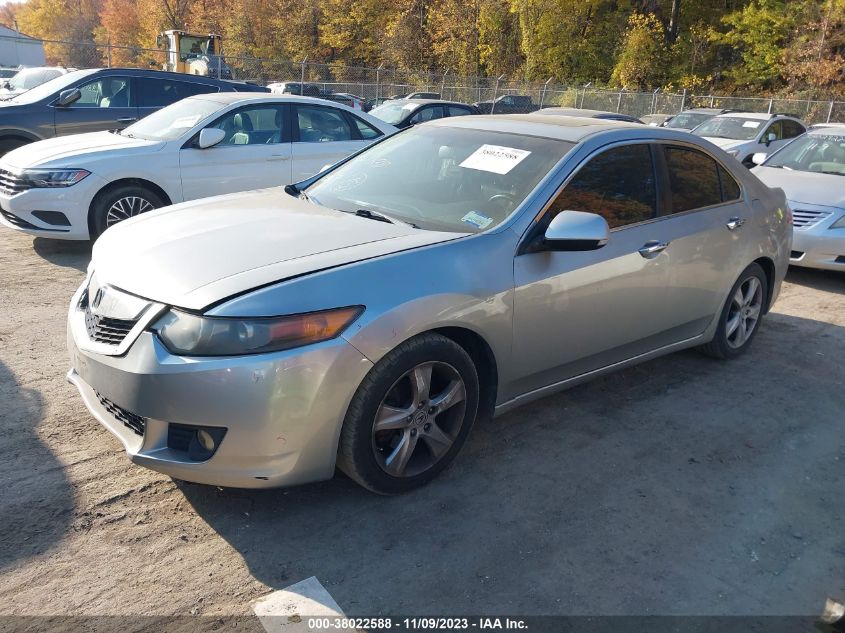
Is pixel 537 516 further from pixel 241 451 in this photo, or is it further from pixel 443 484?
pixel 241 451

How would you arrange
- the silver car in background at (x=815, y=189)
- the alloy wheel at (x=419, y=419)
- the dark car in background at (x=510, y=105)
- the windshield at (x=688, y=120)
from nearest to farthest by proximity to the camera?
the alloy wheel at (x=419, y=419)
the silver car in background at (x=815, y=189)
the windshield at (x=688, y=120)
the dark car in background at (x=510, y=105)

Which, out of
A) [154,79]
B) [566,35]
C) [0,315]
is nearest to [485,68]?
[566,35]

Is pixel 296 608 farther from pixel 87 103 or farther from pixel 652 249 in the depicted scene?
pixel 87 103

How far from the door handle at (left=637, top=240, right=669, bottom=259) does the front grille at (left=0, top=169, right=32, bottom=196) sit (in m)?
5.76

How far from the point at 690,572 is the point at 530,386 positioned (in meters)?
1.18

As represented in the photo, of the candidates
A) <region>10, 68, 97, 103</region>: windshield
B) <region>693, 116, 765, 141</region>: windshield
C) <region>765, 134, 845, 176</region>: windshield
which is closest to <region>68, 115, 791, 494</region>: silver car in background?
<region>765, 134, 845, 176</region>: windshield

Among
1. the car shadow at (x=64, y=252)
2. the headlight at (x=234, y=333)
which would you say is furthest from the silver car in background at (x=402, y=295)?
the car shadow at (x=64, y=252)

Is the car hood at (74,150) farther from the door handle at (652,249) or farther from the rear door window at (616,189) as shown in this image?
the door handle at (652,249)

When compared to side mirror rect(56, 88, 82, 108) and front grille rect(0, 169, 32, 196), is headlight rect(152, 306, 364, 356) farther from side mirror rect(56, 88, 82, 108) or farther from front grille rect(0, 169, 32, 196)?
side mirror rect(56, 88, 82, 108)

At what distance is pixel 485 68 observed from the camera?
1698 inches

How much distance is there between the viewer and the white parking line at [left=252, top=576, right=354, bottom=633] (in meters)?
2.46

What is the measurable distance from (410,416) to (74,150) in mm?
5586

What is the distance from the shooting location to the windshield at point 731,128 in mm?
15086

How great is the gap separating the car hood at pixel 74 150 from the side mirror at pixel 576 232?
5.18 meters
